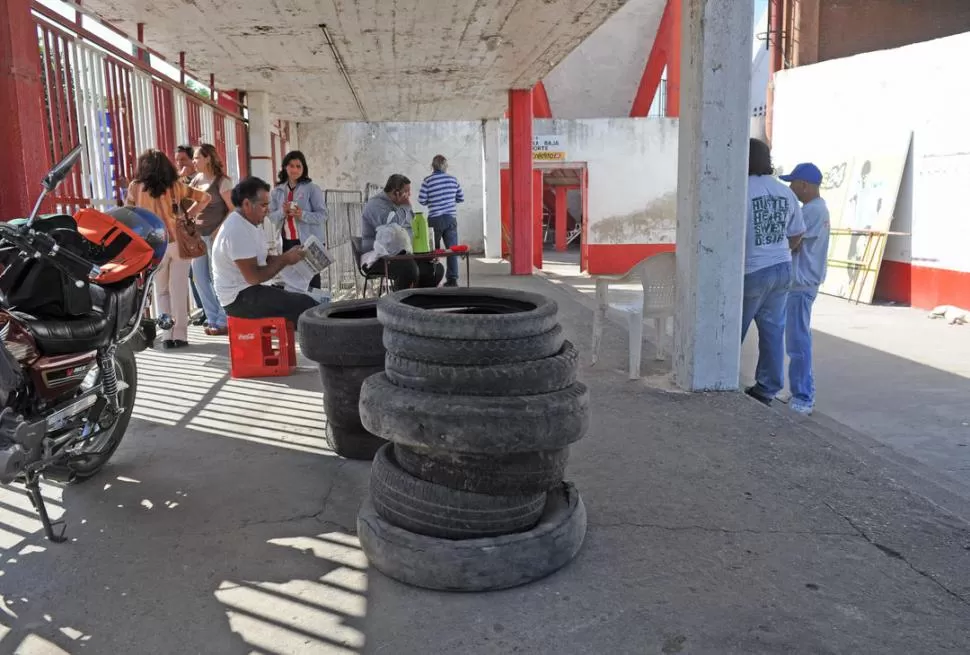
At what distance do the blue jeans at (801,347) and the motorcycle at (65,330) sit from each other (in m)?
4.48

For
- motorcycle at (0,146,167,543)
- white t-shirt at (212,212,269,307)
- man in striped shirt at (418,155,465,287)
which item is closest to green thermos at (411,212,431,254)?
white t-shirt at (212,212,269,307)

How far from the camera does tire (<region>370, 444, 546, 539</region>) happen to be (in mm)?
2672

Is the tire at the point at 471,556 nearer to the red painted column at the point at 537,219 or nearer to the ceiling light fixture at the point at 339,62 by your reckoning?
the ceiling light fixture at the point at 339,62

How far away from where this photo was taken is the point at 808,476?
146 inches

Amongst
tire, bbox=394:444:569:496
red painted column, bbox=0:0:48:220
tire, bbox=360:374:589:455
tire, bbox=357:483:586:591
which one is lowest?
tire, bbox=357:483:586:591

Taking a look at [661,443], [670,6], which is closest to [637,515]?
[661,443]

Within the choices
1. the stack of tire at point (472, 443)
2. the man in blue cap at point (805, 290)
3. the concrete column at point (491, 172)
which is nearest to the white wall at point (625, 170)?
the concrete column at point (491, 172)

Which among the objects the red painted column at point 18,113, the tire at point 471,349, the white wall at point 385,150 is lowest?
the tire at point 471,349

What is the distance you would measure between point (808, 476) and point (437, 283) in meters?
5.04

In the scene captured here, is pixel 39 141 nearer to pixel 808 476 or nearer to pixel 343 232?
pixel 808 476

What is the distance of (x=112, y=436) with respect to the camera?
373 cm

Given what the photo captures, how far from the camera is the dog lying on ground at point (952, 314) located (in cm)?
1003

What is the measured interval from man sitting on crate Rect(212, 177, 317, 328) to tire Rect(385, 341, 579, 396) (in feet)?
10.1

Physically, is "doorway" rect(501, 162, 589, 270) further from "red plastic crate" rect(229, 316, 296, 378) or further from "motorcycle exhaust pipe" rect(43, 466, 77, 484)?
"motorcycle exhaust pipe" rect(43, 466, 77, 484)
